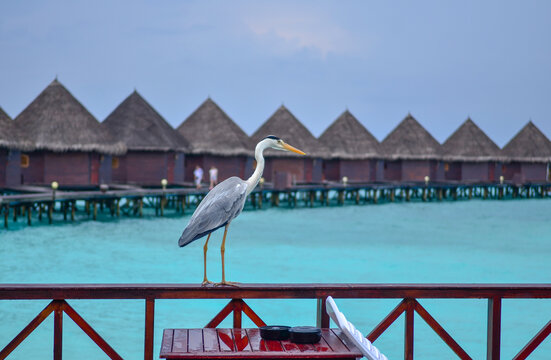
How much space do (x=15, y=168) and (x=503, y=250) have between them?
16.6 meters

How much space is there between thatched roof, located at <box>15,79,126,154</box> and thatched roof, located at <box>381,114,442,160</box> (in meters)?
18.5

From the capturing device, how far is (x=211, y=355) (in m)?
2.95

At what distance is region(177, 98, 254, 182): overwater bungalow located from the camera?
1271 inches

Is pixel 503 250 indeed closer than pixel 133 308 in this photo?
No

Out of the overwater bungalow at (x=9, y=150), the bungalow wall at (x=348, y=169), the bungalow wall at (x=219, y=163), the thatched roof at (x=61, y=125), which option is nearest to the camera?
the overwater bungalow at (x=9, y=150)

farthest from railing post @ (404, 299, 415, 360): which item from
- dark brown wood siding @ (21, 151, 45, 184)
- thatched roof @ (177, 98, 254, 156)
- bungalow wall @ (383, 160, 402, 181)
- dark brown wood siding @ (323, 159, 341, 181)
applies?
bungalow wall @ (383, 160, 402, 181)

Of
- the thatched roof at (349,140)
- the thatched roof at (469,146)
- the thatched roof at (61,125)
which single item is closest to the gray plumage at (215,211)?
the thatched roof at (61,125)

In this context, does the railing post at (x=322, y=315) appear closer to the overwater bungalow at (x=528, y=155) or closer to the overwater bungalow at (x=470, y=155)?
the overwater bungalow at (x=470, y=155)

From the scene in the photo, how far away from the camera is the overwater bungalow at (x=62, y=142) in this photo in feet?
82.3

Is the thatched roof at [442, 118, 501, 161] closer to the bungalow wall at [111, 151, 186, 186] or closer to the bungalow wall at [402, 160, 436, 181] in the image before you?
the bungalow wall at [402, 160, 436, 181]

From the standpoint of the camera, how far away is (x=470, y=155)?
43.1 metres

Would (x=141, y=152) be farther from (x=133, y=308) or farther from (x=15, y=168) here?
(x=133, y=308)

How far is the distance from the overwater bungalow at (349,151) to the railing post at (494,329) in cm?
3298

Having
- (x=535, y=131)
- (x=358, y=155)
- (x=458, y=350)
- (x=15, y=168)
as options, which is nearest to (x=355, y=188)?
(x=358, y=155)
